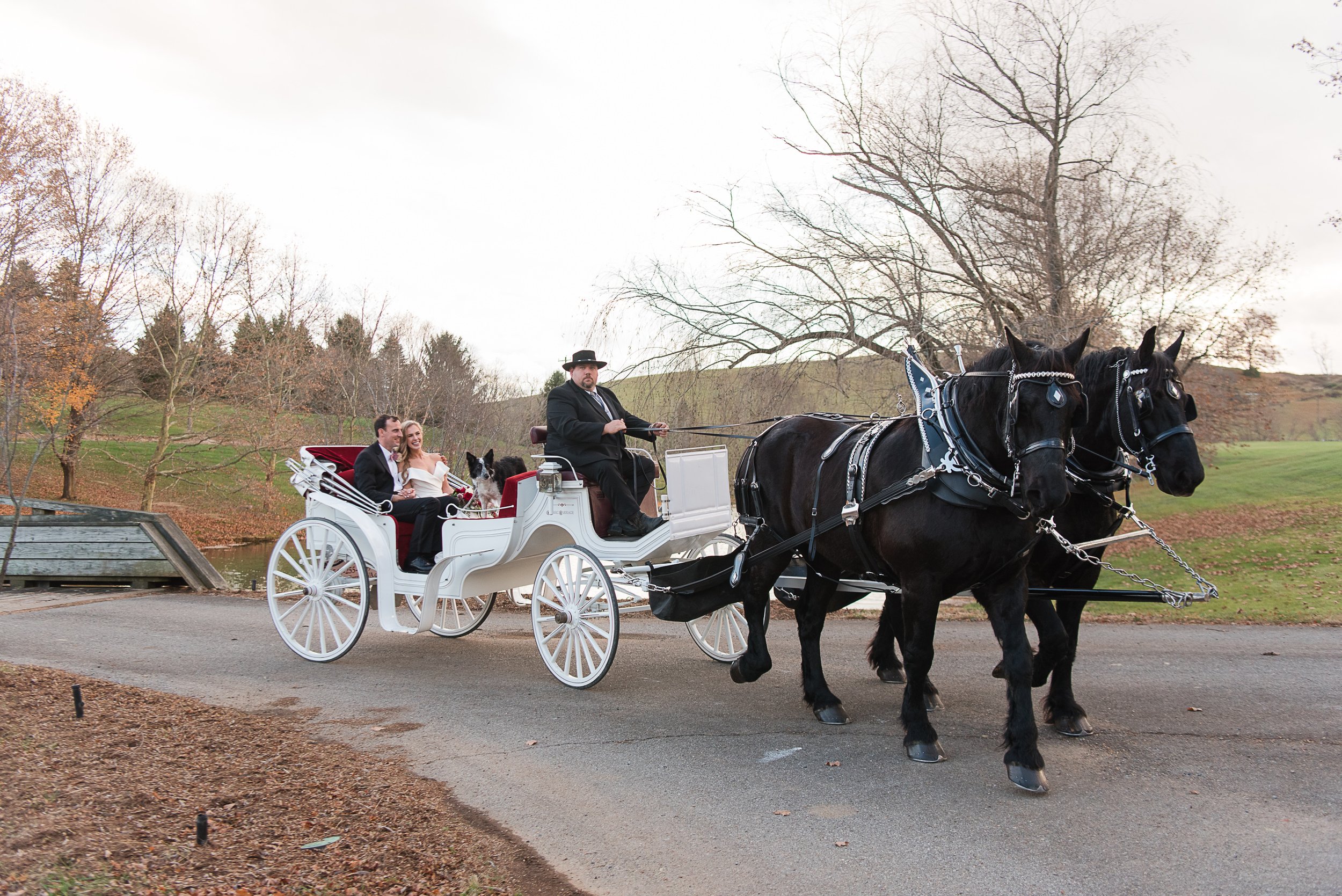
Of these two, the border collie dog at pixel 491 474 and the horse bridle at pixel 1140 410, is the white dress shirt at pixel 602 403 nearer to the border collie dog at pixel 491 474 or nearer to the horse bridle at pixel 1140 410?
the border collie dog at pixel 491 474

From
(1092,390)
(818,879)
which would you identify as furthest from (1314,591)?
(818,879)

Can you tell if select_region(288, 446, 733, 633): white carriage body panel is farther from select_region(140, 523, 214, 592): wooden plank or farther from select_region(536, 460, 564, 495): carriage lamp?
select_region(140, 523, 214, 592): wooden plank

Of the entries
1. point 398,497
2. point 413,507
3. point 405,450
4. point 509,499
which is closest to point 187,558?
point 405,450

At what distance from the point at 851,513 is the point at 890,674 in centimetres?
211

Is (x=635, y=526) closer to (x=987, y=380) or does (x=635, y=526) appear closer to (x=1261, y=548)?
(x=987, y=380)

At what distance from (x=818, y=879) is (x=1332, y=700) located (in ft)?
13.6

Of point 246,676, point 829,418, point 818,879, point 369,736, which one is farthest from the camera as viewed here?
point 246,676

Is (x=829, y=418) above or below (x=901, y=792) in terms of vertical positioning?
above

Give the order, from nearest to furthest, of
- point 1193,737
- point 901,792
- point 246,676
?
point 901,792
point 1193,737
point 246,676

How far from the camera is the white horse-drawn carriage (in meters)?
6.32

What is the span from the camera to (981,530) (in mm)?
4465

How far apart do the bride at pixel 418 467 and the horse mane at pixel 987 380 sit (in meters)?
4.97

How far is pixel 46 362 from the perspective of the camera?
21641 millimetres

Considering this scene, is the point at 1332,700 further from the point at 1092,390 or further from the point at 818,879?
the point at 818,879
